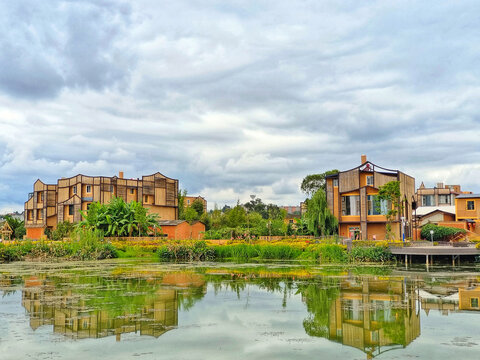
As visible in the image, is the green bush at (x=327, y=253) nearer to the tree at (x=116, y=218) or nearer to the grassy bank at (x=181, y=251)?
the grassy bank at (x=181, y=251)

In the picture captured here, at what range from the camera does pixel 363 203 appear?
51.0m

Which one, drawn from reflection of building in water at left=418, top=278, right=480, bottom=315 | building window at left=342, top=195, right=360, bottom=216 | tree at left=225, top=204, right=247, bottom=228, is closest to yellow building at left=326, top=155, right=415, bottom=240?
building window at left=342, top=195, right=360, bottom=216

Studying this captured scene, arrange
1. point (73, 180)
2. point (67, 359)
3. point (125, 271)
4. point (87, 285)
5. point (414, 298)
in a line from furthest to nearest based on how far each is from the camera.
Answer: point (73, 180) < point (125, 271) < point (87, 285) < point (414, 298) < point (67, 359)

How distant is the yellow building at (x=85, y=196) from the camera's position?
64688mm

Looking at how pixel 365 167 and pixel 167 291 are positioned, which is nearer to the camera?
pixel 167 291

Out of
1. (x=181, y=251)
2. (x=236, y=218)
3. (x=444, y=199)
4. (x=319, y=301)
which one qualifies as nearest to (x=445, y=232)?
(x=181, y=251)

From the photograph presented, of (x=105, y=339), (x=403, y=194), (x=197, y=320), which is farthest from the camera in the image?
(x=403, y=194)

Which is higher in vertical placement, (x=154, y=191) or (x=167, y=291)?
(x=154, y=191)

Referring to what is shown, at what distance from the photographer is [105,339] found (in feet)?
38.6

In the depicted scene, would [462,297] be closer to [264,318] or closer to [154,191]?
[264,318]

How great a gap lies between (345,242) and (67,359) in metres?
32.0

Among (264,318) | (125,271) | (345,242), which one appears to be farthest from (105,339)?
(345,242)

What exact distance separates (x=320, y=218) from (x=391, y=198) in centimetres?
770

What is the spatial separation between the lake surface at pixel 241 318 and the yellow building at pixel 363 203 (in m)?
26.5
